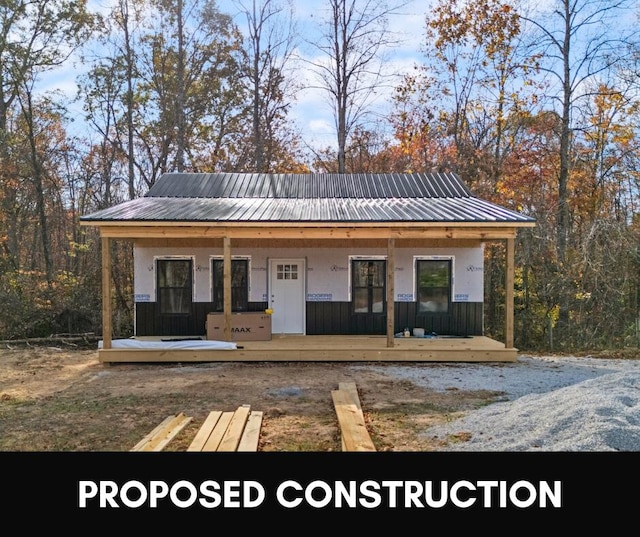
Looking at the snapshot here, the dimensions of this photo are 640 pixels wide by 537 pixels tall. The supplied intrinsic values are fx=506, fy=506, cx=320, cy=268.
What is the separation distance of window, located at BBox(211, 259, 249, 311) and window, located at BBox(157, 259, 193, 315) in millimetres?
604

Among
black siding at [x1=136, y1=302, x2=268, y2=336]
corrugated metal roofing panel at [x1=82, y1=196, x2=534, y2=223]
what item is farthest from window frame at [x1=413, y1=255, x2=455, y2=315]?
black siding at [x1=136, y1=302, x2=268, y2=336]

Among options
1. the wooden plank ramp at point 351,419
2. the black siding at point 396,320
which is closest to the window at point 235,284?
the black siding at point 396,320

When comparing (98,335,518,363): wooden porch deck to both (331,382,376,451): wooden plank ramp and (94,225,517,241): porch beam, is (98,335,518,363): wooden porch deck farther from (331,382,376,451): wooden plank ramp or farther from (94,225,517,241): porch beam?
(94,225,517,241): porch beam

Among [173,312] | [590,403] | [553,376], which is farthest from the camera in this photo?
[173,312]

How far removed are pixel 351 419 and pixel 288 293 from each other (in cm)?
653

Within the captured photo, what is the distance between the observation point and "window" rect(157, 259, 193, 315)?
12.4m

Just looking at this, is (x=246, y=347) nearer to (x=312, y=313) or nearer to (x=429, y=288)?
(x=312, y=313)

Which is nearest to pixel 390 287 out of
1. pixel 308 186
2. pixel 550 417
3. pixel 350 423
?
pixel 350 423

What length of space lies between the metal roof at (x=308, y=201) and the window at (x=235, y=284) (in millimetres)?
1444

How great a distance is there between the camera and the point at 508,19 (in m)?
19.4

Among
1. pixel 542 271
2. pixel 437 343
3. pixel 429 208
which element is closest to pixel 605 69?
pixel 542 271

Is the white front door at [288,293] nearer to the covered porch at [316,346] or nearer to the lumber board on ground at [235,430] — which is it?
the covered porch at [316,346]

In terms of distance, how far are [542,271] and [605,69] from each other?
304 inches

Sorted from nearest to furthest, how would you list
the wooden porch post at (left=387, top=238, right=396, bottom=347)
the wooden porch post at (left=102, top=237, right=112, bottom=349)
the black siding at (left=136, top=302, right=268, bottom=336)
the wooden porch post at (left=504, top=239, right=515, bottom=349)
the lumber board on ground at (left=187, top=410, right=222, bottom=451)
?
the lumber board on ground at (left=187, top=410, right=222, bottom=451)
the wooden porch post at (left=102, top=237, right=112, bottom=349)
the wooden porch post at (left=504, top=239, right=515, bottom=349)
the wooden porch post at (left=387, top=238, right=396, bottom=347)
the black siding at (left=136, top=302, right=268, bottom=336)
